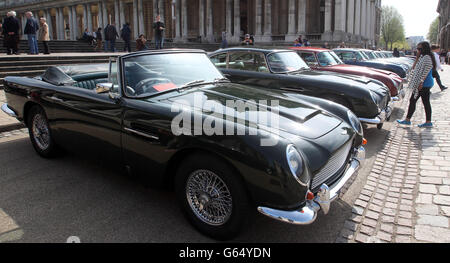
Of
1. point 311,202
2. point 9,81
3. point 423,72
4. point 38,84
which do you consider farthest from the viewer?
point 423,72

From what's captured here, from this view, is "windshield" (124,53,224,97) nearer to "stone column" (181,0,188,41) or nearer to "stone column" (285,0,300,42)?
"stone column" (285,0,300,42)

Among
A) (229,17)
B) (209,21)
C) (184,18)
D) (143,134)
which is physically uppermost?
(184,18)

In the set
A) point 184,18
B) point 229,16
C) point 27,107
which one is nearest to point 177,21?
point 184,18

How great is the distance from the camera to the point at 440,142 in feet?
20.3

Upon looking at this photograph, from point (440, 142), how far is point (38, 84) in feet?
22.3

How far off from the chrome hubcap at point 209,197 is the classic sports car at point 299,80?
3.99 meters

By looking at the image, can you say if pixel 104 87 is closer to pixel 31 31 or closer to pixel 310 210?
pixel 310 210

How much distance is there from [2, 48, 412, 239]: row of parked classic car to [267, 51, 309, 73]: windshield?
2.49 metres

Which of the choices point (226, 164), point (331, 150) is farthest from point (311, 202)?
point (226, 164)

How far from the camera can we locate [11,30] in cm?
1441

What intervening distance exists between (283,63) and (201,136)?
4.58 meters

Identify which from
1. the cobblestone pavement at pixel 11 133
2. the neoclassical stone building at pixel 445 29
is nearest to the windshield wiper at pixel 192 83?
the cobblestone pavement at pixel 11 133

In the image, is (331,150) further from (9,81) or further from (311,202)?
(9,81)

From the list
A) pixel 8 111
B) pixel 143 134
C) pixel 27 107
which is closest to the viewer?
pixel 143 134
